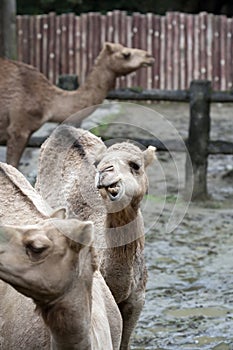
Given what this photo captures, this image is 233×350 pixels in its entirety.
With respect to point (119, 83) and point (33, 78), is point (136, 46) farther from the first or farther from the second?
point (33, 78)

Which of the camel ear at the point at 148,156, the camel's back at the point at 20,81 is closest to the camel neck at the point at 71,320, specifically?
the camel ear at the point at 148,156

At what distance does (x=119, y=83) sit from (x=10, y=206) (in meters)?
17.5

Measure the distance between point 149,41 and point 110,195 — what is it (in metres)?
17.3

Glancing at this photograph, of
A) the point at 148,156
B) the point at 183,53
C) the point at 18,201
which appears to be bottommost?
the point at 183,53

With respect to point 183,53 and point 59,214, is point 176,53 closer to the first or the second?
point 183,53

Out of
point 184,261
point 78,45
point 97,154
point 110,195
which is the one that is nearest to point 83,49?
point 78,45

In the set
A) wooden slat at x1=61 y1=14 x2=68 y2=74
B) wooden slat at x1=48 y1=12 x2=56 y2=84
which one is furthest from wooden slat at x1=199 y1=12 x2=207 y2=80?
wooden slat at x1=48 y1=12 x2=56 y2=84

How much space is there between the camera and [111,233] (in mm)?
6355

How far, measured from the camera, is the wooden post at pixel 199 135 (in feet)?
44.1

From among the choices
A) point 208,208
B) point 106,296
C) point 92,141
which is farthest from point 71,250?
point 208,208

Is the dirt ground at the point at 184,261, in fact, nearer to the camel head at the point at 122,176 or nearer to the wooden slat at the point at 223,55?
the camel head at the point at 122,176

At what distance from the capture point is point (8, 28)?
17.0 metres

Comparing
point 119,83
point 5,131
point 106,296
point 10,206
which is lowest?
point 119,83

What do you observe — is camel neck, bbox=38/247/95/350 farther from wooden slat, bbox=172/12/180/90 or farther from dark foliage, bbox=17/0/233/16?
dark foliage, bbox=17/0/233/16
